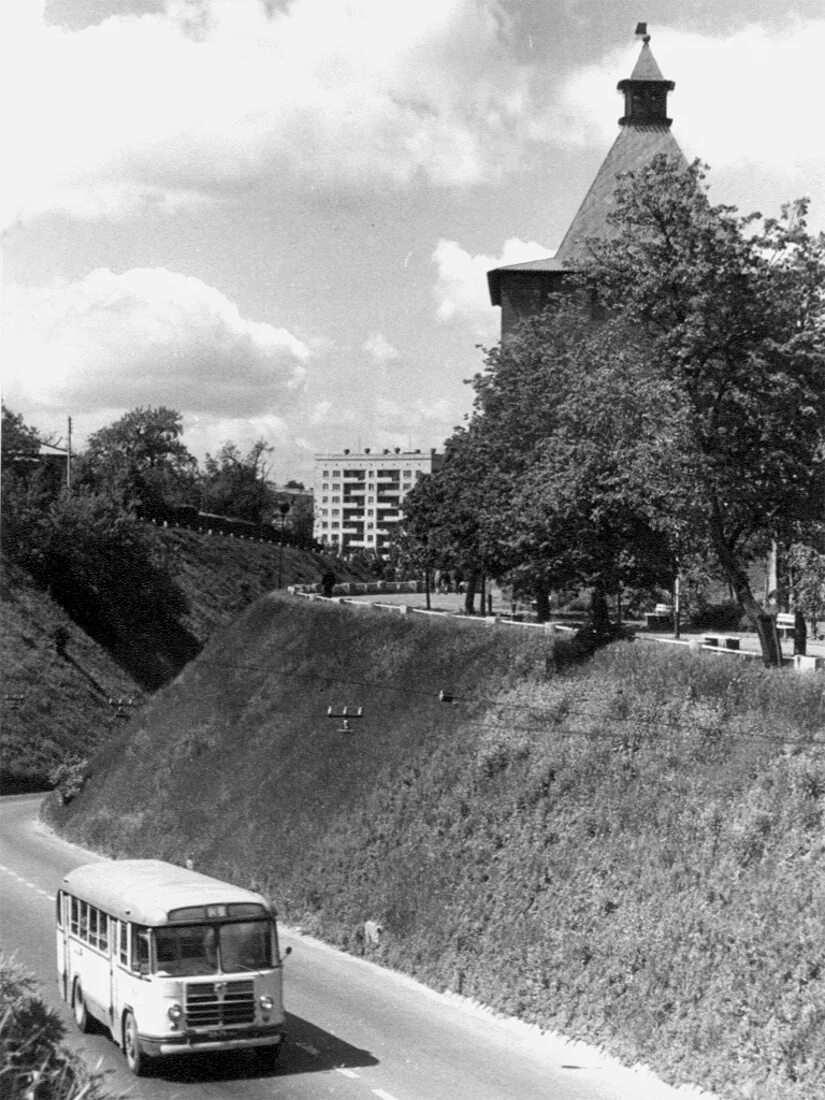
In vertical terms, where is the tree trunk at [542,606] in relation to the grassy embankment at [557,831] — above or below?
above

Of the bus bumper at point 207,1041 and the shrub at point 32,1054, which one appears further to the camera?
the bus bumper at point 207,1041

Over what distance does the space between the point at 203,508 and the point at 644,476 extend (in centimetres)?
12114

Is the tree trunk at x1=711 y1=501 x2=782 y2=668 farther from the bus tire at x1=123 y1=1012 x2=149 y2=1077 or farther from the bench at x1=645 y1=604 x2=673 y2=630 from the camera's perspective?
the bench at x1=645 y1=604 x2=673 y2=630

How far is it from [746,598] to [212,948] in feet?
54.6

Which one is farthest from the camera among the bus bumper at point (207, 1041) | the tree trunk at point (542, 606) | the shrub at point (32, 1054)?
the tree trunk at point (542, 606)

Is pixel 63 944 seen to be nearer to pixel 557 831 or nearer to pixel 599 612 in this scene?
pixel 557 831

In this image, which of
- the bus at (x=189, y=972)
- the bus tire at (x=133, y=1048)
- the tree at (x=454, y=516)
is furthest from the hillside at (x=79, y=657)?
the bus tire at (x=133, y=1048)

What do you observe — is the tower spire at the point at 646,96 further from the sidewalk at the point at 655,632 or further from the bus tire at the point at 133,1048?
the bus tire at the point at 133,1048

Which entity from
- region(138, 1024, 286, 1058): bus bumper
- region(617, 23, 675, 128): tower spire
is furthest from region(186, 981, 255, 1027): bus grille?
region(617, 23, 675, 128): tower spire

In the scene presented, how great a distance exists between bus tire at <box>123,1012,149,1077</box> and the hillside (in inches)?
1506

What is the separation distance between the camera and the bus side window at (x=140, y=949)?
22312 millimetres

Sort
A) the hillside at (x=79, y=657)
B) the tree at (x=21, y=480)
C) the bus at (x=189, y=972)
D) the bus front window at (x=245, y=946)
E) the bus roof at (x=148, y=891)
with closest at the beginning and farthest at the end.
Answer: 1. the bus at (x=189, y=972)
2. the bus front window at (x=245, y=946)
3. the bus roof at (x=148, y=891)
4. the hillside at (x=79, y=657)
5. the tree at (x=21, y=480)

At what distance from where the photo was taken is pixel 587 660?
126 ft

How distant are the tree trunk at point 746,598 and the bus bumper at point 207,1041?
14.8 m
